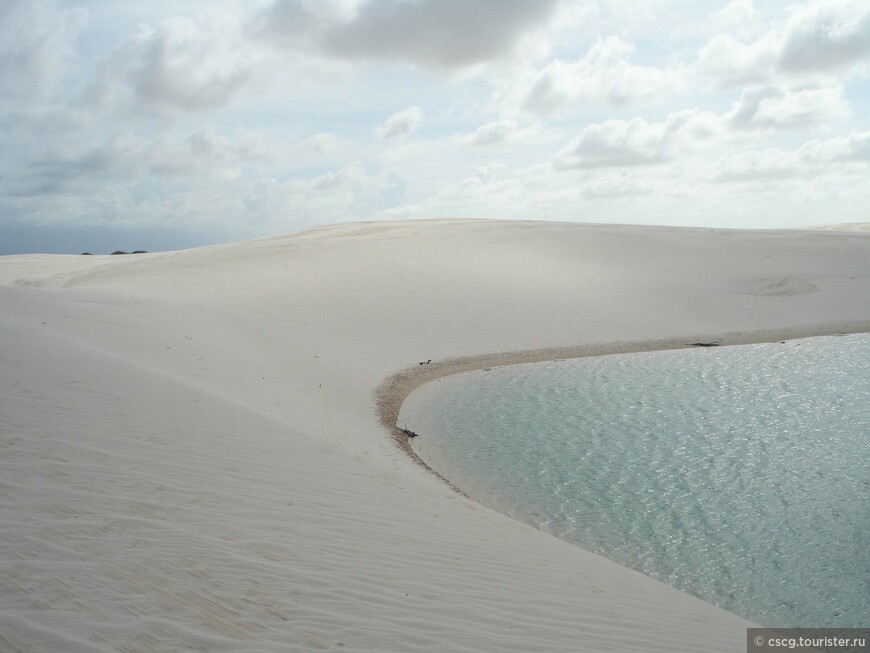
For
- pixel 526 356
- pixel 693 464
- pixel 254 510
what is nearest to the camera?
pixel 254 510

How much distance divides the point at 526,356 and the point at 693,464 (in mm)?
8217

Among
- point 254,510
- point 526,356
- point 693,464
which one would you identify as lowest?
point 693,464

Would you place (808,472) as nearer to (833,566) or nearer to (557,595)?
(833,566)

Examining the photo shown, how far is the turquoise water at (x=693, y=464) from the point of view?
6578mm

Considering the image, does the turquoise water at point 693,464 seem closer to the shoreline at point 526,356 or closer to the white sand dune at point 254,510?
the shoreline at point 526,356

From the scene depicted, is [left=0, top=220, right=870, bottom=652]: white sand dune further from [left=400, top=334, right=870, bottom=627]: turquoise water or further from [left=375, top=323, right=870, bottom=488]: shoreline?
[left=400, top=334, right=870, bottom=627]: turquoise water

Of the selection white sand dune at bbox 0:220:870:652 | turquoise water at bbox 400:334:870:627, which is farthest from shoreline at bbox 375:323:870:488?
turquoise water at bbox 400:334:870:627

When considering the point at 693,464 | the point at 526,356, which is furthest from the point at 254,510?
the point at 526,356

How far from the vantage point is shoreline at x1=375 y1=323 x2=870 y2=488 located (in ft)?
41.3

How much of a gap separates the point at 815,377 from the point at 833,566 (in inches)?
364

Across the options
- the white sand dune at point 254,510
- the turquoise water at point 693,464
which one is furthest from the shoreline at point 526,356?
the turquoise water at point 693,464

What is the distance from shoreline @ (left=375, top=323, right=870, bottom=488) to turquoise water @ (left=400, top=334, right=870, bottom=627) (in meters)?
0.39

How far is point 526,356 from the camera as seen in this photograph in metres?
17.6

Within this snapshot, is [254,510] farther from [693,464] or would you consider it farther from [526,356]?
[526,356]
